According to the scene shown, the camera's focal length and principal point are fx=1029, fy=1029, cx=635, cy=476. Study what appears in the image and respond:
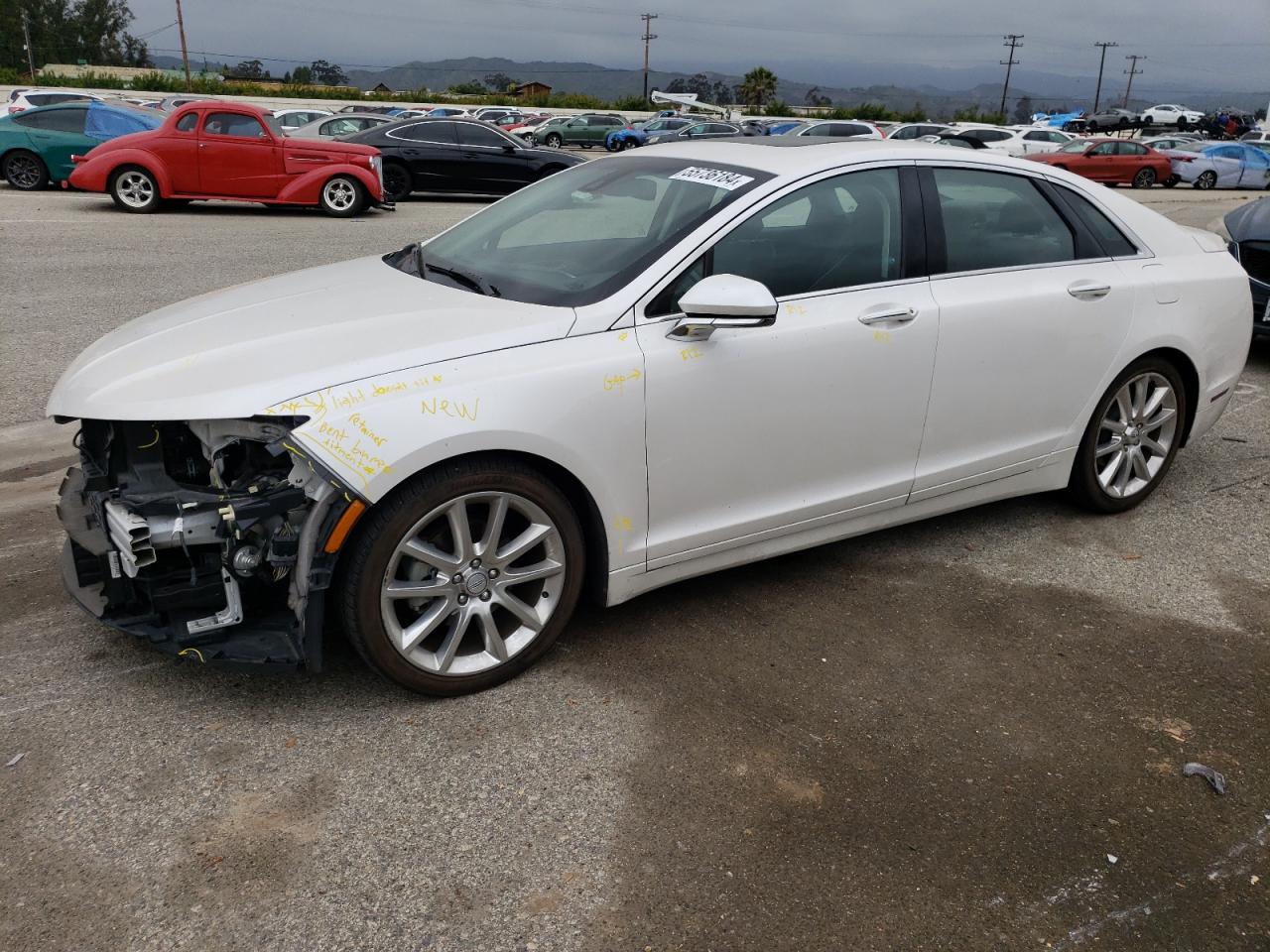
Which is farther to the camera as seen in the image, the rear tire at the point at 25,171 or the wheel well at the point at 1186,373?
the rear tire at the point at 25,171

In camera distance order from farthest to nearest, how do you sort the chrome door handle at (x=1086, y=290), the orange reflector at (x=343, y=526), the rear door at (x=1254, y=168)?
the rear door at (x=1254, y=168)
the chrome door handle at (x=1086, y=290)
the orange reflector at (x=343, y=526)

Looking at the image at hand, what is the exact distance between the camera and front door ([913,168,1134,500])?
3.96 m

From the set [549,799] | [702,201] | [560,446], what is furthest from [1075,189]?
[549,799]

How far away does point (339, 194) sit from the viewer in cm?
1469

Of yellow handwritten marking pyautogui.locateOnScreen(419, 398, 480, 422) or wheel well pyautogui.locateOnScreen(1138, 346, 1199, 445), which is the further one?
wheel well pyautogui.locateOnScreen(1138, 346, 1199, 445)

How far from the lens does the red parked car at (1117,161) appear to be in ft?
88.7

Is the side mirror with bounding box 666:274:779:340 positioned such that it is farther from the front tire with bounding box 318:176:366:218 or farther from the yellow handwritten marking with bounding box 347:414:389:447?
the front tire with bounding box 318:176:366:218

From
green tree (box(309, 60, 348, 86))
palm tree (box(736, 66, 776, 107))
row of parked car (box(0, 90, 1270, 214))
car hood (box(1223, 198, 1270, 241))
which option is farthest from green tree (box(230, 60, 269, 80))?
car hood (box(1223, 198, 1270, 241))

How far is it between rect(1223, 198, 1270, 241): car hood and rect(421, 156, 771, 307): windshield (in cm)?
567

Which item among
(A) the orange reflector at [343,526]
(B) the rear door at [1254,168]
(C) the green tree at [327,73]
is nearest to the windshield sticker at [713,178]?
(A) the orange reflector at [343,526]

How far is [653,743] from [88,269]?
8.91m

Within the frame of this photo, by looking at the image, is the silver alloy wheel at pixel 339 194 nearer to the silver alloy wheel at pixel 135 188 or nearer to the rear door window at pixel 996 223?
the silver alloy wheel at pixel 135 188

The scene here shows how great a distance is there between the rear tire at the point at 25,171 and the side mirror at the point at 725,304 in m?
16.4

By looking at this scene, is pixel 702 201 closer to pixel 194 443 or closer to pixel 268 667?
pixel 194 443
